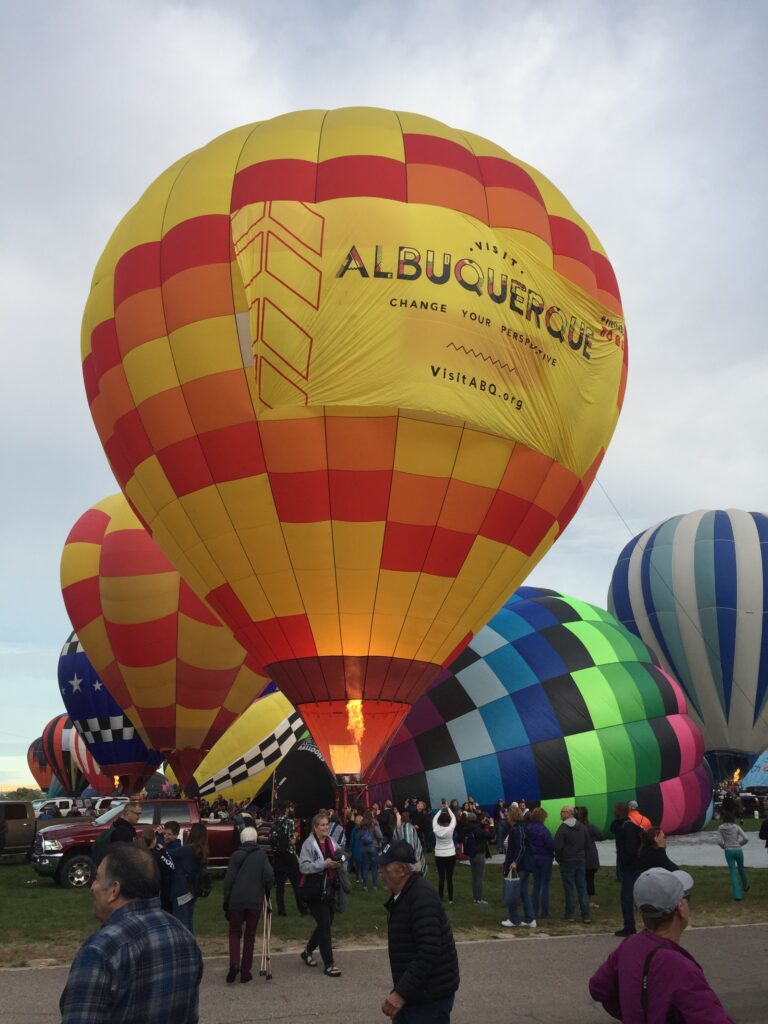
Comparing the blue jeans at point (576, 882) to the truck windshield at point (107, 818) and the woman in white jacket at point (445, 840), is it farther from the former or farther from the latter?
the truck windshield at point (107, 818)

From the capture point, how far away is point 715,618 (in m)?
33.2

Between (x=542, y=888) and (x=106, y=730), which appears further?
(x=106, y=730)

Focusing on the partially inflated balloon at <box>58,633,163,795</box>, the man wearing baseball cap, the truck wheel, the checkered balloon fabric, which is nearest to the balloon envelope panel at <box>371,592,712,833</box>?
the truck wheel

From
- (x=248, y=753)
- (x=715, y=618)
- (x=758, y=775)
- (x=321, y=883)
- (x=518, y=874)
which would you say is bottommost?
(x=518, y=874)

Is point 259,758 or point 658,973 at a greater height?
point 259,758

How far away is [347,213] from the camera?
13422 mm

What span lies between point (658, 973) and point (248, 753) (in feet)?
84.1

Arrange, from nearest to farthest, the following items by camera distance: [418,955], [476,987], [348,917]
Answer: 1. [418,955]
2. [476,987]
3. [348,917]

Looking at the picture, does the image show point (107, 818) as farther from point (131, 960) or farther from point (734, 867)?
point (131, 960)

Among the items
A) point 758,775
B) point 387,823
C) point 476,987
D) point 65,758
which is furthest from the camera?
point 65,758

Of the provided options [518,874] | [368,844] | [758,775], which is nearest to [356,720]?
[368,844]

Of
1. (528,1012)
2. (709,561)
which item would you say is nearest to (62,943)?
(528,1012)

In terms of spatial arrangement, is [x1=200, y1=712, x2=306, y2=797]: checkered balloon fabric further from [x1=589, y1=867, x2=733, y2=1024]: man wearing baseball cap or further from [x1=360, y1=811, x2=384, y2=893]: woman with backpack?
[x1=589, y1=867, x2=733, y2=1024]: man wearing baseball cap

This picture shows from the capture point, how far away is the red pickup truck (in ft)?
45.6
